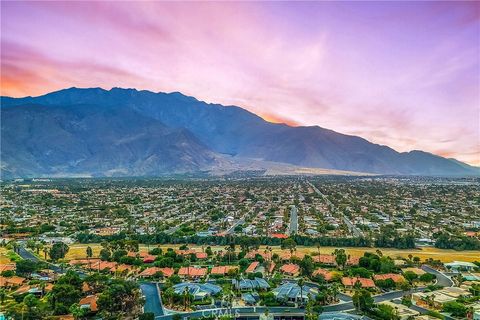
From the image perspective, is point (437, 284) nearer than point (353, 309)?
No

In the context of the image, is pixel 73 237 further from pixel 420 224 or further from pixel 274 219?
pixel 420 224

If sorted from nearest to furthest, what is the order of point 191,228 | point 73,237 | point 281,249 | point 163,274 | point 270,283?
1. point 270,283
2. point 163,274
3. point 281,249
4. point 73,237
5. point 191,228

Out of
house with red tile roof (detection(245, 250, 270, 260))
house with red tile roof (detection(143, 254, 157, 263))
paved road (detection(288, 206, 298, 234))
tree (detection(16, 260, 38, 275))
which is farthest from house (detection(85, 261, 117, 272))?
paved road (detection(288, 206, 298, 234))

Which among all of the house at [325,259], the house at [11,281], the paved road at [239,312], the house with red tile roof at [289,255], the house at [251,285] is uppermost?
the house at [325,259]

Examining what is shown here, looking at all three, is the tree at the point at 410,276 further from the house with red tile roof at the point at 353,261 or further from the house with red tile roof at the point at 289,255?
the house with red tile roof at the point at 289,255

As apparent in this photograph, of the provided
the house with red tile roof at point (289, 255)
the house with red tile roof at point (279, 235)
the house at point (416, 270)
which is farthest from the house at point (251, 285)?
the house with red tile roof at point (279, 235)

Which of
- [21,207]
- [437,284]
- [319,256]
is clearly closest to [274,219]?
[319,256]

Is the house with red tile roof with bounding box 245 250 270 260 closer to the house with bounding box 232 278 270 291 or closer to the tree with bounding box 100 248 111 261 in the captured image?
the house with bounding box 232 278 270 291

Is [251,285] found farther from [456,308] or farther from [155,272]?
[456,308]
